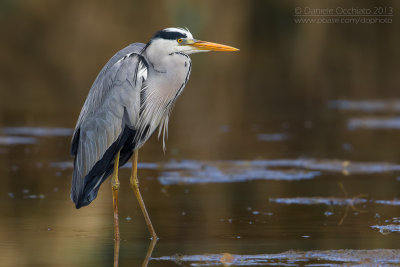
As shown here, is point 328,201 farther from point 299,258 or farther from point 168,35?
point 299,258

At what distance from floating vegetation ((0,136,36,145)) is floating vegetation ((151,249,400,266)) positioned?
6.76 meters

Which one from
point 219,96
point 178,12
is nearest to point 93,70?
point 178,12

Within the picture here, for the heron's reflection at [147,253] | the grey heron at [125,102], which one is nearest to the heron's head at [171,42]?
the grey heron at [125,102]

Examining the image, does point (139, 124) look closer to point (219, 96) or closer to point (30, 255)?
point (30, 255)

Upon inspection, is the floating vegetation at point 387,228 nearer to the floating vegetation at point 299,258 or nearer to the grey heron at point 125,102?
the floating vegetation at point 299,258

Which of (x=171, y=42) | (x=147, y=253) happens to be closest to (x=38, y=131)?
(x=171, y=42)

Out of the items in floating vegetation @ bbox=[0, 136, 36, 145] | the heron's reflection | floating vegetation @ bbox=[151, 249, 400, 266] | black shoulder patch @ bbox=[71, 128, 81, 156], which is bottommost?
floating vegetation @ bbox=[0, 136, 36, 145]

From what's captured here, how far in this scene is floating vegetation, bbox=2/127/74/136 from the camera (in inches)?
507

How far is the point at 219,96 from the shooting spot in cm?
1825

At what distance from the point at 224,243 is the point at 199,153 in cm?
515

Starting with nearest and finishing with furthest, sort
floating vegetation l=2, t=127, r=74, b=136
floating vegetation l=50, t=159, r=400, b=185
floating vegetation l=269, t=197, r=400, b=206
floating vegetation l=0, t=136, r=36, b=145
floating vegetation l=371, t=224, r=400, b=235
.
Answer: floating vegetation l=371, t=224, r=400, b=235, floating vegetation l=269, t=197, r=400, b=206, floating vegetation l=50, t=159, r=400, b=185, floating vegetation l=0, t=136, r=36, b=145, floating vegetation l=2, t=127, r=74, b=136

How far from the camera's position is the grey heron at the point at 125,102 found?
659 centimetres

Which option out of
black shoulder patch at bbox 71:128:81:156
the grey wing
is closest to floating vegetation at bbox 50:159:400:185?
black shoulder patch at bbox 71:128:81:156

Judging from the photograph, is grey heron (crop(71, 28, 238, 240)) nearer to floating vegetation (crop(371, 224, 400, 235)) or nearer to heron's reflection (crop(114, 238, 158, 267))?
heron's reflection (crop(114, 238, 158, 267))
